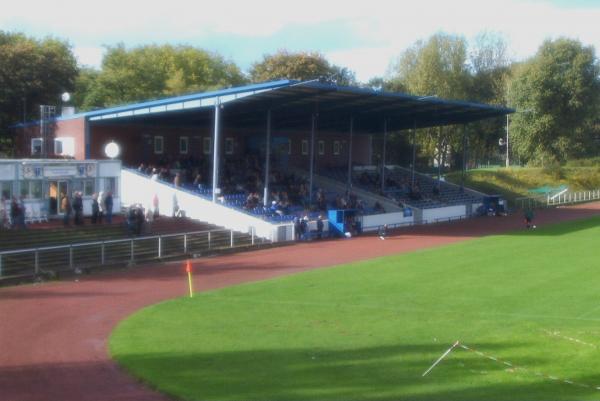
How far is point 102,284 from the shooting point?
2403 centimetres

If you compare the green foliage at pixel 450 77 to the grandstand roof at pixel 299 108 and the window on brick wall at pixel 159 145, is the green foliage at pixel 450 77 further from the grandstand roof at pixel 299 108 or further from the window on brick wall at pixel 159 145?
the window on brick wall at pixel 159 145

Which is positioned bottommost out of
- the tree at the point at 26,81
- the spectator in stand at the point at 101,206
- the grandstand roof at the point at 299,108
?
the spectator in stand at the point at 101,206

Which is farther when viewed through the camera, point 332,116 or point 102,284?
point 332,116

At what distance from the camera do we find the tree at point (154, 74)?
6888 centimetres

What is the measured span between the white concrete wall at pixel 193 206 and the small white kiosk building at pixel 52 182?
3351 mm

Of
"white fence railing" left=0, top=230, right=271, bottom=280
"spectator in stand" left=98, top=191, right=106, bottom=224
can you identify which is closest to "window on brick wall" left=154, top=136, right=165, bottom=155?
"spectator in stand" left=98, top=191, right=106, bottom=224

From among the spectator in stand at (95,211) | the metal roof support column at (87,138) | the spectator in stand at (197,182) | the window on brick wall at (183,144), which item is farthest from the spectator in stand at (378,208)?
the spectator in stand at (95,211)

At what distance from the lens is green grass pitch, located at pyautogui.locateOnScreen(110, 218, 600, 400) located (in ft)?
38.1

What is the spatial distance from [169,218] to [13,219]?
9002mm

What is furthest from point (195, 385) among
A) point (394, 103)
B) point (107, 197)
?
point (394, 103)

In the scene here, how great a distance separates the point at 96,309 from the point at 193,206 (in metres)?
18.8

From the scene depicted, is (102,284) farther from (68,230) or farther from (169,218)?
(169,218)

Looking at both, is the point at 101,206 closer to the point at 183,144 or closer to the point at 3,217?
the point at 3,217

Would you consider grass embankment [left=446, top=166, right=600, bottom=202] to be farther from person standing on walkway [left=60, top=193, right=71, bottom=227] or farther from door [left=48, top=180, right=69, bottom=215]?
person standing on walkway [left=60, top=193, right=71, bottom=227]
